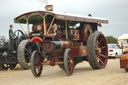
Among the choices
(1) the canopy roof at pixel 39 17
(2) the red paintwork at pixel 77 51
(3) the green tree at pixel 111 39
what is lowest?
(3) the green tree at pixel 111 39

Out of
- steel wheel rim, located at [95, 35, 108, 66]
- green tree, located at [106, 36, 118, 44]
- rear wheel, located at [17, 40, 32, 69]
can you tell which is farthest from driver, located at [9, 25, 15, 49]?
green tree, located at [106, 36, 118, 44]

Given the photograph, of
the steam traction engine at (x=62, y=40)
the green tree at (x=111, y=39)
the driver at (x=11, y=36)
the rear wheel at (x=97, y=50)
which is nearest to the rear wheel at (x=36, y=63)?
the steam traction engine at (x=62, y=40)

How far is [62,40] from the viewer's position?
9.44 m

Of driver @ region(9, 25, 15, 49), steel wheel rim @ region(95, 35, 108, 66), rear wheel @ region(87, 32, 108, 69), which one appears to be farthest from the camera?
driver @ region(9, 25, 15, 49)

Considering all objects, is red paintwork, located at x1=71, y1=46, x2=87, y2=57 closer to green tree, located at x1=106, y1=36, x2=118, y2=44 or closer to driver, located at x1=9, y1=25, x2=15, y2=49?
driver, located at x1=9, y1=25, x2=15, y2=49

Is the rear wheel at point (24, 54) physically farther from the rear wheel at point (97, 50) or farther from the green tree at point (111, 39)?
the green tree at point (111, 39)

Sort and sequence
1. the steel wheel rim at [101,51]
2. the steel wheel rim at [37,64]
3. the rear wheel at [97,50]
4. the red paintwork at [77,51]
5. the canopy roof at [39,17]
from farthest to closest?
1. the steel wheel rim at [101,51]
2. the rear wheel at [97,50]
3. the red paintwork at [77,51]
4. the steel wheel rim at [37,64]
5. the canopy roof at [39,17]

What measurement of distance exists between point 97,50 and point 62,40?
6.91ft

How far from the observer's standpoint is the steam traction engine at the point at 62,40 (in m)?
8.84

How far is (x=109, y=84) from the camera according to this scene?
6594mm

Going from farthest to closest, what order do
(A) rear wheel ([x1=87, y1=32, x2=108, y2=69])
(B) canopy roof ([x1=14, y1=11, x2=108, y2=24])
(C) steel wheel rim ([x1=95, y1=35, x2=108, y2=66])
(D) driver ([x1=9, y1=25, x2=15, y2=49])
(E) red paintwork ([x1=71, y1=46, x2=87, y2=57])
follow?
(D) driver ([x1=9, y1=25, x2=15, y2=49]) → (C) steel wheel rim ([x1=95, y1=35, x2=108, y2=66]) → (A) rear wheel ([x1=87, y1=32, x2=108, y2=69]) → (E) red paintwork ([x1=71, y1=46, x2=87, y2=57]) → (B) canopy roof ([x1=14, y1=11, x2=108, y2=24])

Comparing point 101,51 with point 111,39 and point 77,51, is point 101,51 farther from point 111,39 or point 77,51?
point 111,39

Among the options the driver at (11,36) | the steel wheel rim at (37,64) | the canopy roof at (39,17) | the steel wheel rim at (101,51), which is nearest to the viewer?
the canopy roof at (39,17)

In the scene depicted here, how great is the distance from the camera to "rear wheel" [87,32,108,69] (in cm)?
1019
